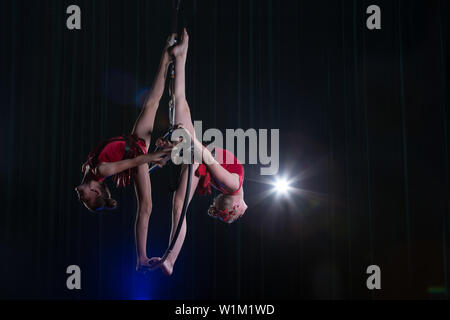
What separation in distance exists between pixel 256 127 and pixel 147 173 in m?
1.11

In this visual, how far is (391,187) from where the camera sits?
160 inches

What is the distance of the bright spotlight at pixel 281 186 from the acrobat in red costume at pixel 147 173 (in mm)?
600

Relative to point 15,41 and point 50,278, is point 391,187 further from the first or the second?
point 15,41

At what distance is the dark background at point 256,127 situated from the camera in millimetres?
3912

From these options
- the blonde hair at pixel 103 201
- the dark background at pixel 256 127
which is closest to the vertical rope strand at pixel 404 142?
the dark background at pixel 256 127

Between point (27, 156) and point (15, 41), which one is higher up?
point (15, 41)

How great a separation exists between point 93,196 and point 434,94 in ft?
10.3

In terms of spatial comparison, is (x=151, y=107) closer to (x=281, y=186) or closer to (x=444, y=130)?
(x=281, y=186)

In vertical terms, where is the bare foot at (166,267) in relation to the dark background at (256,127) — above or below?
below

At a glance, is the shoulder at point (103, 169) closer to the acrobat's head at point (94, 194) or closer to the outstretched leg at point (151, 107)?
the acrobat's head at point (94, 194)

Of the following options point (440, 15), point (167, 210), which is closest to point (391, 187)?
point (440, 15)

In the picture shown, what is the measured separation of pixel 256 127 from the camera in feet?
13.3
